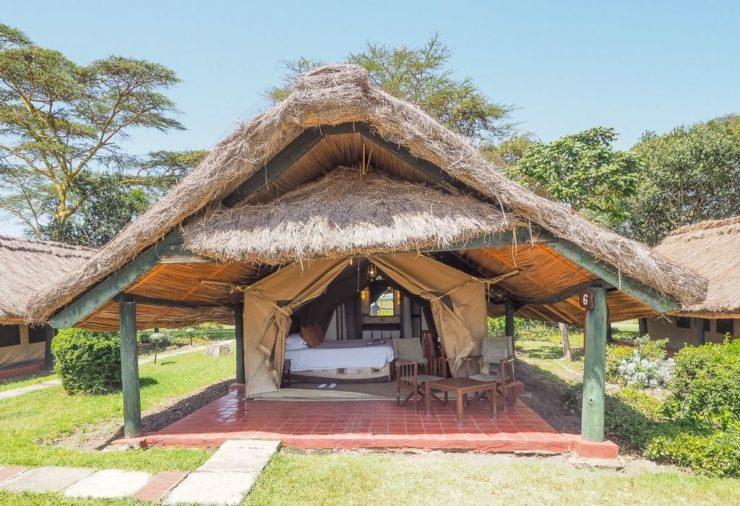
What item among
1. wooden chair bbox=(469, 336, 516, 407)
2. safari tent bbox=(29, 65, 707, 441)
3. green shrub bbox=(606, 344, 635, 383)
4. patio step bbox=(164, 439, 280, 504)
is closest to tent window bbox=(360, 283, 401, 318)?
wooden chair bbox=(469, 336, 516, 407)

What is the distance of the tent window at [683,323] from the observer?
1292 centimetres

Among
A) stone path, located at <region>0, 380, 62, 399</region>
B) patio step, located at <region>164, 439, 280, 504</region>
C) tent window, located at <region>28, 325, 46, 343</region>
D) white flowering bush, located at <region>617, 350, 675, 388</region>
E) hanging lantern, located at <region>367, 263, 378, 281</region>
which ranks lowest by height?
stone path, located at <region>0, 380, 62, 399</region>

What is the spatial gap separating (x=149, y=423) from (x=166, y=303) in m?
1.69

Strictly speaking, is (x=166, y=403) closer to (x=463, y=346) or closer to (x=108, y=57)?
(x=463, y=346)

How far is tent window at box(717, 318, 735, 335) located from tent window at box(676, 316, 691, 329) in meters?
1.29

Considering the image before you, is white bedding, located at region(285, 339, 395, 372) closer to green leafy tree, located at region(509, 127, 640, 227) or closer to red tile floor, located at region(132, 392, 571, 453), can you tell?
red tile floor, located at region(132, 392, 571, 453)

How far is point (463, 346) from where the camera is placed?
6.67 m

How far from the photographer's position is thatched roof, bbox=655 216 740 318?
9328 mm

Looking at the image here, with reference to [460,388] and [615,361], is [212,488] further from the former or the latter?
[615,361]

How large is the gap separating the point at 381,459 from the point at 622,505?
2.13 meters

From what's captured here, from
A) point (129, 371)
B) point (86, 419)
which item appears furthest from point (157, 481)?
point (86, 419)

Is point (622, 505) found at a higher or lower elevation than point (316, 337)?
lower

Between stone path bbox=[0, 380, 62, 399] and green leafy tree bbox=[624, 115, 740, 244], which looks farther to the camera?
green leafy tree bbox=[624, 115, 740, 244]

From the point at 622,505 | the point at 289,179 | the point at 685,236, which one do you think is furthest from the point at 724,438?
the point at 685,236
